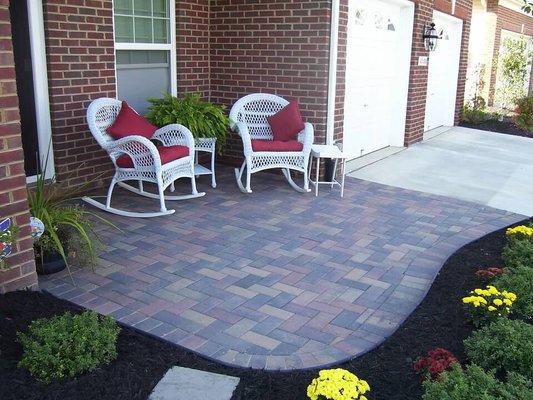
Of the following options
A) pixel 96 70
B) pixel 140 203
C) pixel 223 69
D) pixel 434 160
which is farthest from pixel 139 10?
pixel 434 160

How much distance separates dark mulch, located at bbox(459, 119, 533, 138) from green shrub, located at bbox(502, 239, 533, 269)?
8.21 metres

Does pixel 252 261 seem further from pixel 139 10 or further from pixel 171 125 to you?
Result: pixel 139 10

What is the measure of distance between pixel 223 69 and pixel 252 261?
12.7 ft

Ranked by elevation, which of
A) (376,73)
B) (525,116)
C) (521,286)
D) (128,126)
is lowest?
(521,286)

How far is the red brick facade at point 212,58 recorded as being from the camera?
545 centimetres

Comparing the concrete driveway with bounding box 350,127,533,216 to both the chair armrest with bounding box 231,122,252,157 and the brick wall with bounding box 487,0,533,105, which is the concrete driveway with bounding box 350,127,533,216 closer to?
the chair armrest with bounding box 231,122,252,157

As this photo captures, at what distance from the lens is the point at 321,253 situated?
4.38 metres

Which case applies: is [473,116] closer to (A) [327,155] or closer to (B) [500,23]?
(B) [500,23]

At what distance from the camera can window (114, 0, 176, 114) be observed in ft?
20.0

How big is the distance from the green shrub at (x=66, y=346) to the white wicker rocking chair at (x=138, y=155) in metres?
2.43

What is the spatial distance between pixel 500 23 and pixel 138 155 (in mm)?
14084

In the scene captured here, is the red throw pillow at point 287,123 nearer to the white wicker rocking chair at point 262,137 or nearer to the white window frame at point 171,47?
the white wicker rocking chair at point 262,137

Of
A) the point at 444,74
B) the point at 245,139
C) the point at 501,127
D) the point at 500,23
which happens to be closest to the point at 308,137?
the point at 245,139

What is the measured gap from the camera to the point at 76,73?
554cm
